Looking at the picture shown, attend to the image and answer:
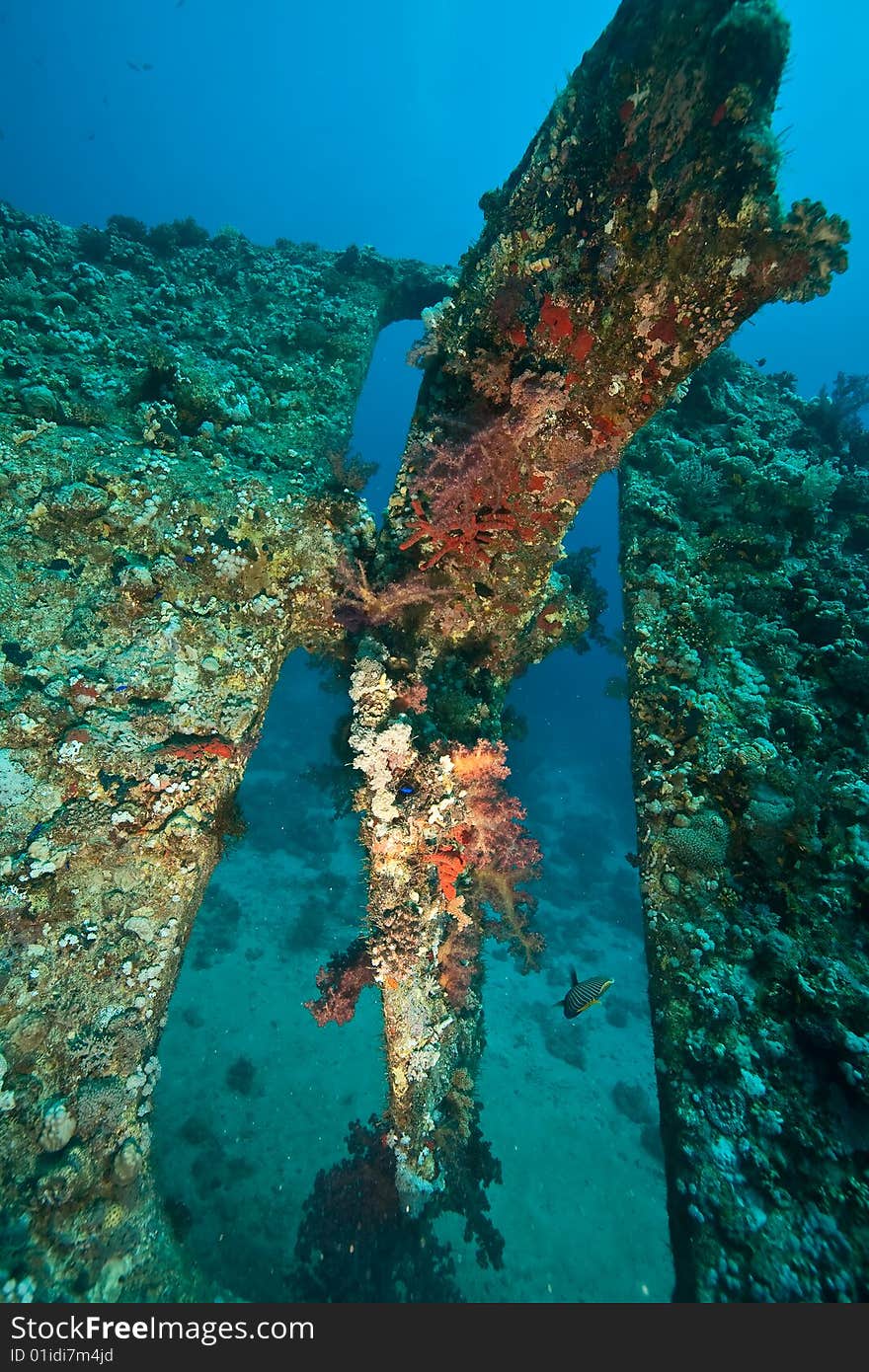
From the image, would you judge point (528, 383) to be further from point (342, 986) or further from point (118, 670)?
point (342, 986)

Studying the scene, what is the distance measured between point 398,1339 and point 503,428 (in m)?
6.20

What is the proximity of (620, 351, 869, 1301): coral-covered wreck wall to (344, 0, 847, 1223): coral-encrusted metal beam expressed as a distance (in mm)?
1436

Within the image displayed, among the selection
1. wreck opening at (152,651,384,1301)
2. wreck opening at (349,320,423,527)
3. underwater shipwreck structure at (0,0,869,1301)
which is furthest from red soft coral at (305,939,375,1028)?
wreck opening at (349,320,423,527)

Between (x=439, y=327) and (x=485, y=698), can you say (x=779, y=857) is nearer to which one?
(x=485, y=698)

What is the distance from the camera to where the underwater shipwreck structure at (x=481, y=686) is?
10.9 feet

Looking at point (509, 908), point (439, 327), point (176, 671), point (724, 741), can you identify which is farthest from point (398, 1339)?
point (439, 327)

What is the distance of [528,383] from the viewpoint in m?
4.63

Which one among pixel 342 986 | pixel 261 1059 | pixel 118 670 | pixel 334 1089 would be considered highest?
pixel 118 670

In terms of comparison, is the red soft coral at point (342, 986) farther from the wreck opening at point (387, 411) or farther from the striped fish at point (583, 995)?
the wreck opening at point (387, 411)

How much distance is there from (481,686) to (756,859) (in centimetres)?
289

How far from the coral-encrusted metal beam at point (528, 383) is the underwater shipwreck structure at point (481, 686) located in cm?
3

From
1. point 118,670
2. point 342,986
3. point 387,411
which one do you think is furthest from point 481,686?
point 387,411

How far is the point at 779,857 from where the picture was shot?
368 cm

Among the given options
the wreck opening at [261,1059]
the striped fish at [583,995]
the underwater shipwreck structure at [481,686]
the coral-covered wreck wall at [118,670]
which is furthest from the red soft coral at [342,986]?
the striped fish at [583,995]
